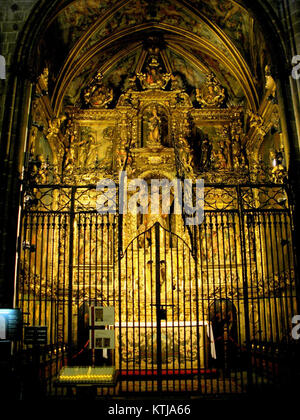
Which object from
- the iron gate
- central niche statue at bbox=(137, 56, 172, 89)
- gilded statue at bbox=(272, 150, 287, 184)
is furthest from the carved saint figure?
gilded statue at bbox=(272, 150, 287, 184)

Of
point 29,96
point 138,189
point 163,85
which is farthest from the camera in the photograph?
point 163,85

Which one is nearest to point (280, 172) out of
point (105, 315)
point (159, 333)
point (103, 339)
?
point (159, 333)

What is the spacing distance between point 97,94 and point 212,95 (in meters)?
4.54

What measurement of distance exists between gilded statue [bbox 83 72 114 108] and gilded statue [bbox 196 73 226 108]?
3552 mm

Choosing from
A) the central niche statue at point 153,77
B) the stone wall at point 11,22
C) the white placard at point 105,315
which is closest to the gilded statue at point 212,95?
the central niche statue at point 153,77

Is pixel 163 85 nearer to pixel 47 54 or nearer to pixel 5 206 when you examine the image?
pixel 47 54

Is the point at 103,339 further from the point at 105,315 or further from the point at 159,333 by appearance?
the point at 159,333

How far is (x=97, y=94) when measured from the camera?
15.5 meters

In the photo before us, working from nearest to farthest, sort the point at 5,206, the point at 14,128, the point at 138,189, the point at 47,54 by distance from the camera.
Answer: the point at 5,206, the point at 14,128, the point at 47,54, the point at 138,189

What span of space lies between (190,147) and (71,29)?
5.86 meters

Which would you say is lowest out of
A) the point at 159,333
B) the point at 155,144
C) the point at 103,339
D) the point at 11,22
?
the point at 103,339

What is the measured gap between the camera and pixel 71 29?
13578mm
